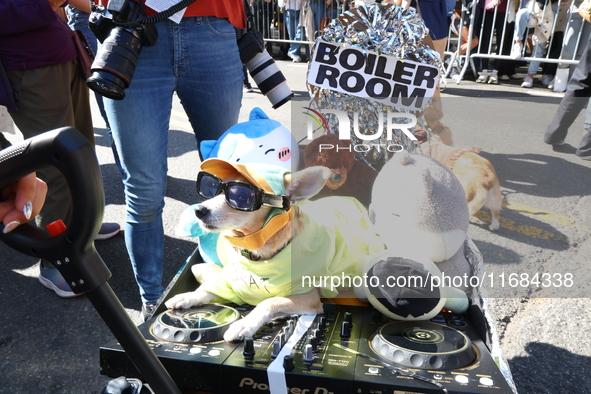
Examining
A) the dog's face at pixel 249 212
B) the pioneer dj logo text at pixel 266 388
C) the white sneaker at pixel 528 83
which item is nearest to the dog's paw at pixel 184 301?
the dog's face at pixel 249 212

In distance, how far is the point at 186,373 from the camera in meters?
1.30

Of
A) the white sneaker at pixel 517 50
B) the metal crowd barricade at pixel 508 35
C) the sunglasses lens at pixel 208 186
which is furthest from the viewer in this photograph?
the white sneaker at pixel 517 50

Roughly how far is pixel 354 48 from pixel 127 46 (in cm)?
71

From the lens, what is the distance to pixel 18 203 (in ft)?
2.47

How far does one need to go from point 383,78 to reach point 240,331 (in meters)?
0.86

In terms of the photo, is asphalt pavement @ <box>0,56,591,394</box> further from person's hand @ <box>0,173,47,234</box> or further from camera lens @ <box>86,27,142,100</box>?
person's hand @ <box>0,173,47,234</box>

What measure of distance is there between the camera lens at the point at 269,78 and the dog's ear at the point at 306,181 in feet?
1.88

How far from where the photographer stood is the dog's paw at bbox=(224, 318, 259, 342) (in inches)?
54.6

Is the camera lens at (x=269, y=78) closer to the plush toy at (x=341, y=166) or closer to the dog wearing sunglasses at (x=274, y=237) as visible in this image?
the plush toy at (x=341, y=166)

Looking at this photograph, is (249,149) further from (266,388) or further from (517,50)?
(517,50)

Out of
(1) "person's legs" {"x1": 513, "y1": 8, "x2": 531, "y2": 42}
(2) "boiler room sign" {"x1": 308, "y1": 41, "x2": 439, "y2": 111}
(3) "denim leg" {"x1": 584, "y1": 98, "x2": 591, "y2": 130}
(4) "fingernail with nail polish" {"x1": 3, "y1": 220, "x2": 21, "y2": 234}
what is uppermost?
(1) "person's legs" {"x1": 513, "y1": 8, "x2": 531, "y2": 42}

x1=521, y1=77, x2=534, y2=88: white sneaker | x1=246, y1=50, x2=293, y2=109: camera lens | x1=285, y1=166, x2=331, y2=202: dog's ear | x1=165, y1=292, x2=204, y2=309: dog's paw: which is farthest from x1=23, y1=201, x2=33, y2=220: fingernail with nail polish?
x1=521, y1=77, x2=534, y2=88: white sneaker

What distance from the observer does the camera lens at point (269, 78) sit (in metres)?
1.91

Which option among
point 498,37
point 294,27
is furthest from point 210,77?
point 294,27
